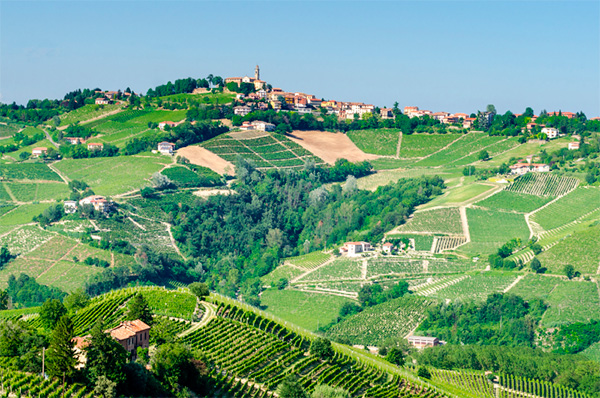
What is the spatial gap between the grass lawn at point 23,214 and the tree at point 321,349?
5429 centimetres

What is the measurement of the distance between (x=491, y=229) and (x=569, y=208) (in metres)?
10.7

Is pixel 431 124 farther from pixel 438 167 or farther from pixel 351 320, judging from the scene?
pixel 351 320

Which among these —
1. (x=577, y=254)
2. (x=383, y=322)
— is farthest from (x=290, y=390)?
(x=577, y=254)

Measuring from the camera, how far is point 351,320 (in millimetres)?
72750

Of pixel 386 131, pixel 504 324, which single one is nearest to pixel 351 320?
pixel 504 324

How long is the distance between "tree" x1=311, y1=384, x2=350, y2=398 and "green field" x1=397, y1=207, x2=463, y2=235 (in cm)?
5283

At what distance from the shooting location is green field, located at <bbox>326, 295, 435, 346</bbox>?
6850 centimetres

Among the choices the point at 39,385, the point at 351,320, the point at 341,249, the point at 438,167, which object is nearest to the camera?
the point at 39,385

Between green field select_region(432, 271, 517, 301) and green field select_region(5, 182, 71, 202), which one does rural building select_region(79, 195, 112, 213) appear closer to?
green field select_region(5, 182, 71, 202)

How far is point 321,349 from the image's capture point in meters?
45.3

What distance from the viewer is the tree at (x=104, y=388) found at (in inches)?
1304

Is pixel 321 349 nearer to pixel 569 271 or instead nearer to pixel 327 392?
pixel 327 392

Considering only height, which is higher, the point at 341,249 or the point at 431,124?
the point at 431,124

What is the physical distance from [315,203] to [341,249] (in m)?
16.1
